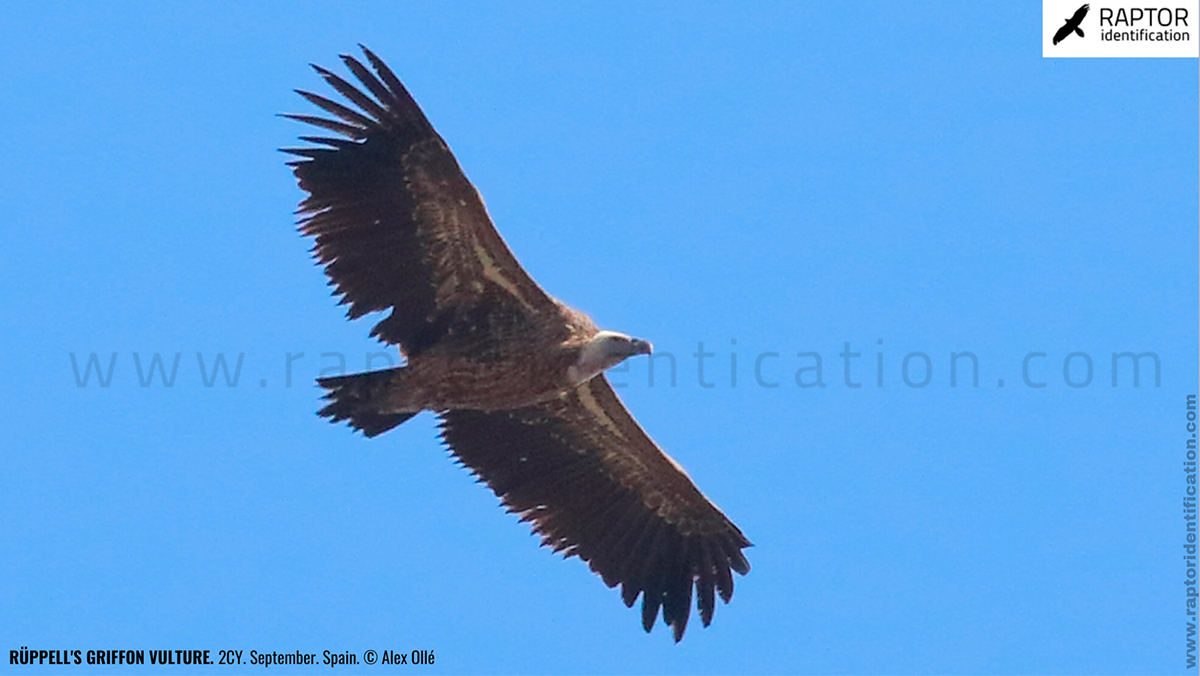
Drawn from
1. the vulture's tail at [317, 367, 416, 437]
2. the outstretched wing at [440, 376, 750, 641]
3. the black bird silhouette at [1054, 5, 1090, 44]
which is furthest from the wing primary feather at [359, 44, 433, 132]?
the black bird silhouette at [1054, 5, 1090, 44]

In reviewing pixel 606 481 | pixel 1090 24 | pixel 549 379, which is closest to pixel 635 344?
pixel 549 379

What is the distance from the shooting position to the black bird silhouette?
61.0 feet

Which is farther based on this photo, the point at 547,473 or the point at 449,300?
the point at 547,473

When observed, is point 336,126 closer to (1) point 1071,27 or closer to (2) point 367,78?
(2) point 367,78

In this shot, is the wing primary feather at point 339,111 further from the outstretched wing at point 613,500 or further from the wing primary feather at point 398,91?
the outstretched wing at point 613,500

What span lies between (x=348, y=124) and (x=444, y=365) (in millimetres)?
2093

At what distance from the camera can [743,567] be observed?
53.2 feet

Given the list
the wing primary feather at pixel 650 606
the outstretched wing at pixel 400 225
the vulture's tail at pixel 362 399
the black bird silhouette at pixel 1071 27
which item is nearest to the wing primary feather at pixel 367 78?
the outstretched wing at pixel 400 225

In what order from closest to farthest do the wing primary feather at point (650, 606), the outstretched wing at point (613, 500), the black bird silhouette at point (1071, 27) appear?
the outstretched wing at point (613, 500)
the wing primary feather at point (650, 606)
the black bird silhouette at point (1071, 27)

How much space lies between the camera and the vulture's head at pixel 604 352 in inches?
575

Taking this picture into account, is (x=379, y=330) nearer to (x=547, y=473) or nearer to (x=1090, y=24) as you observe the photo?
(x=547, y=473)

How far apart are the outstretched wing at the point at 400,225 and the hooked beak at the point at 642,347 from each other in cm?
74

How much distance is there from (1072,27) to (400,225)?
812cm

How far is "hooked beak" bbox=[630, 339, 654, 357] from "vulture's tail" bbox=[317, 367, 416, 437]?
1.92 m
